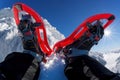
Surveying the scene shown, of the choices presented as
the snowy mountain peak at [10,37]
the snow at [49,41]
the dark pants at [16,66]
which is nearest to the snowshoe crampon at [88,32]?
the snow at [49,41]

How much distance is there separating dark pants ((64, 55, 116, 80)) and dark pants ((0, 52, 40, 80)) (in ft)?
2.22

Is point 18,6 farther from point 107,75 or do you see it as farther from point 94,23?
point 107,75

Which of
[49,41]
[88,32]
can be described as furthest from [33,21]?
[49,41]

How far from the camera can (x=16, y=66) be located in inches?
189

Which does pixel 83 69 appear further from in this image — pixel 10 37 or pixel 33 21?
pixel 10 37

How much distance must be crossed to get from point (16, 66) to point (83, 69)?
128cm

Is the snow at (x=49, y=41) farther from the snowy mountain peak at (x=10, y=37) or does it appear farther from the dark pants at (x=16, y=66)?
the dark pants at (x=16, y=66)

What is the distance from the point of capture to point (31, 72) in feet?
15.9

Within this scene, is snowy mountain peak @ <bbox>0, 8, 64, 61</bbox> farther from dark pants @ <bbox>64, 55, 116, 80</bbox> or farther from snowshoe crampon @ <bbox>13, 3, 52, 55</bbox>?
dark pants @ <bbox>64, 55, 116, 80</bbox>

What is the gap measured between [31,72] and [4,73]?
23.7 inches

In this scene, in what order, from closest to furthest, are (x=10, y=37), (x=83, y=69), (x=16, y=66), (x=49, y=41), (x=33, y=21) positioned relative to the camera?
(x=16, y=66), (x=83, y=69), (x=33, y=21), (x=49, y=41), (x=10, y=37)

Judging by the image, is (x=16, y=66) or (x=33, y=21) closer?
(x=16, y=66)

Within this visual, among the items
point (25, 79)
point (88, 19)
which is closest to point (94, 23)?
point (88, 19)

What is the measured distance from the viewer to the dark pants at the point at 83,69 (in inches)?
180
